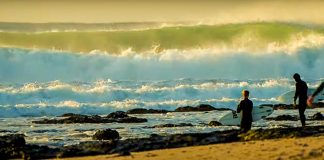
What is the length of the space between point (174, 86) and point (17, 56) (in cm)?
1614

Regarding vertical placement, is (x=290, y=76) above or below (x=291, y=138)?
above

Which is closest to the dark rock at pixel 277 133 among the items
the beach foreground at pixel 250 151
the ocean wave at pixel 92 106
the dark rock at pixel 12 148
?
the beach foreground at pixel 250 151

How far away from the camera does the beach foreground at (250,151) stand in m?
13.8

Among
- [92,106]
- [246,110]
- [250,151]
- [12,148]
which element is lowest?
[250,151]

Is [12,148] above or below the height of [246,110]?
below

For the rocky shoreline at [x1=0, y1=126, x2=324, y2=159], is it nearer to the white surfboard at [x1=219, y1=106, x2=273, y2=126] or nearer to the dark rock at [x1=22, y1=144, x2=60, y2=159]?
the dark rock at [x1=22, y1=144, x2=60, y2=159]

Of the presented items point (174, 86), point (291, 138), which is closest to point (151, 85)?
point (174, 86)

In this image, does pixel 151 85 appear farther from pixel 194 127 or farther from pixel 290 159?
pixel 290 159

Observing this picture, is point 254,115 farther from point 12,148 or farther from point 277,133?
point 12,148

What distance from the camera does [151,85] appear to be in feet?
203

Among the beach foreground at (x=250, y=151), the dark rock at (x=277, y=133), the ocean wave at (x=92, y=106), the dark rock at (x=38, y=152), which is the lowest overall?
the beach foreground at (x=250, y=151)

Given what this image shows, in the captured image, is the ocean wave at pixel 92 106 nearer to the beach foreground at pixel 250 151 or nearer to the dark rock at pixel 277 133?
the dark rock at pixel 277 133

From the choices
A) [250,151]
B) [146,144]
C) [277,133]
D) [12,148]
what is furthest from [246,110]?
[12,148]

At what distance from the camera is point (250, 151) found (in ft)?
47.5
